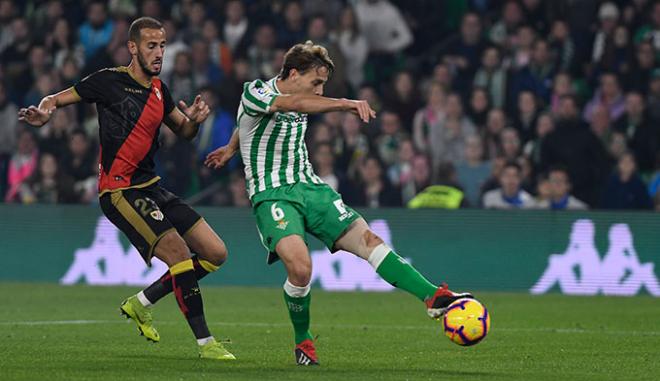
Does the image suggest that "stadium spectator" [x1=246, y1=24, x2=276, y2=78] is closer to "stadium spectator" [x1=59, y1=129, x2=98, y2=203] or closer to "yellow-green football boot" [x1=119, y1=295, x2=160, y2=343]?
"stadium spectator" [x1=59, y1=129, x2=98, y2=203]

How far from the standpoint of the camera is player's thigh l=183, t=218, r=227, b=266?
1078 centimetres

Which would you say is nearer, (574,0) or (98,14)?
(574,0)

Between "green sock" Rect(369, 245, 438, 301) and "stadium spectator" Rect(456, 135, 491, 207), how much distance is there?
9765mm

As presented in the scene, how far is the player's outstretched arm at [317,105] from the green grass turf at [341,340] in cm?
164

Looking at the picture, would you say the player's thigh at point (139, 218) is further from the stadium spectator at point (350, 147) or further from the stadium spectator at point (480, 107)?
the stadium spectator at point (480, 107)

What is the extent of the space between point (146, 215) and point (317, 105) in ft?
5.56

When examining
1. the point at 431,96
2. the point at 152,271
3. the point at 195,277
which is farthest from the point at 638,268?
the point at 195,277

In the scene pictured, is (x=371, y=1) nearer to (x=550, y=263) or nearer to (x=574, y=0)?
(x=574, y=0)

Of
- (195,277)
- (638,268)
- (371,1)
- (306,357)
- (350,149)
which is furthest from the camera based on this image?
(371,1)

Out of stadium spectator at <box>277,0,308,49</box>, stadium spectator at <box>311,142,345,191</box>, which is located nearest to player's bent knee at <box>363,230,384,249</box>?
stadium spectator at <box>311,142,345,191</box>

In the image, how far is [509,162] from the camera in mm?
18750

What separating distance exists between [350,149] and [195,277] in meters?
9.74

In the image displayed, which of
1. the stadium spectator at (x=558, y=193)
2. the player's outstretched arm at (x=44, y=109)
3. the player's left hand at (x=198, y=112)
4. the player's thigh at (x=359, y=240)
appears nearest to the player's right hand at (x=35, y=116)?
Answer: the player's outstretched arm at (x=44, y=109)

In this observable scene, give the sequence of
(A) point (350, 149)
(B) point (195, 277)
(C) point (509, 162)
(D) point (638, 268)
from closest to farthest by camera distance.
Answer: (B) point (195, 277), (D) point (638, 268), (C) point (509, 162), (A) point (350, 149)
